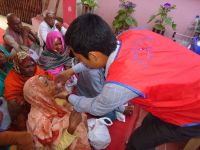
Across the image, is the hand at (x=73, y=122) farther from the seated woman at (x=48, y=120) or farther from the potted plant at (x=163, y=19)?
the potted plant at (x=163, y=19)

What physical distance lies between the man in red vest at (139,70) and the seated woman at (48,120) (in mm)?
376

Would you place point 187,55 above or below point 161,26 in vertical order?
above

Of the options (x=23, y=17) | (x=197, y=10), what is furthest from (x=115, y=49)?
(x=23, y=17)

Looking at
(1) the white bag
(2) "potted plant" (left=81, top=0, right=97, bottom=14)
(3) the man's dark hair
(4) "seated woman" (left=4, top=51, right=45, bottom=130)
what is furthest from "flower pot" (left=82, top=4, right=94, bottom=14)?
(3) the man's dark hair

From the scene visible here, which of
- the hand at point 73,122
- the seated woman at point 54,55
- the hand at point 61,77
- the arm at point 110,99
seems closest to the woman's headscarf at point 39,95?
the hand at point 61,77

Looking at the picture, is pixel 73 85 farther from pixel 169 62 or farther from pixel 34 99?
pixel 169 62

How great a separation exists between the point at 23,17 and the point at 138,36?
3.38 m

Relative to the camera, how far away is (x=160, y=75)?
110 cm

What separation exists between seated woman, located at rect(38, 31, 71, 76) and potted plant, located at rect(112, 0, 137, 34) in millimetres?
1023

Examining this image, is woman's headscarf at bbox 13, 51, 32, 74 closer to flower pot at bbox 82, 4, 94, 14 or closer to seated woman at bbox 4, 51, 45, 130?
seated woman at bbox 4, 51, 45, 130

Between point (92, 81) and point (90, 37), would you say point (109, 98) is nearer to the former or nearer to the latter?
point (90, 37)

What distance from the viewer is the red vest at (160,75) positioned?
1053 millimetres

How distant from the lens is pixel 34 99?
1609mm

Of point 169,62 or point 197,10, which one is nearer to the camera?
point 169,62
